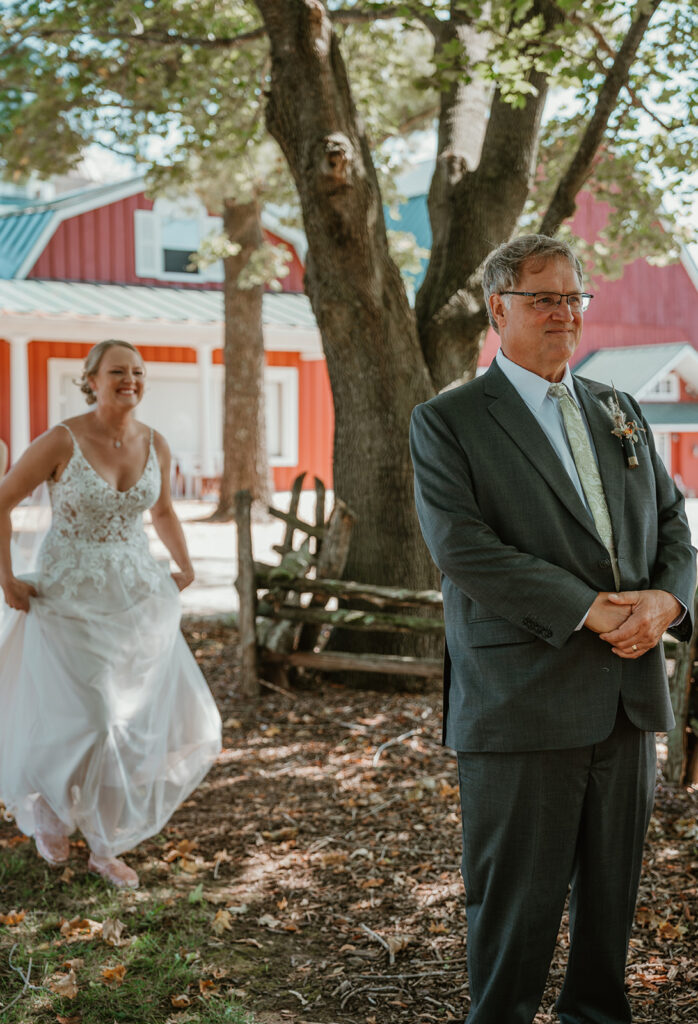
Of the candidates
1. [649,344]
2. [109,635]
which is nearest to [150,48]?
[109,635]

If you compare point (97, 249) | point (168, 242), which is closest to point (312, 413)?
point (168, 242)

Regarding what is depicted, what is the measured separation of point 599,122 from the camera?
6836 mm

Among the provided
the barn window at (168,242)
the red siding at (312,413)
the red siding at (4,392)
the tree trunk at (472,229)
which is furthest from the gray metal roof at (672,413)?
the red siding at (4,392)

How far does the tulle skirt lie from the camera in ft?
15.7

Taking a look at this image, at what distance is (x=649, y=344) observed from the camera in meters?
26.5

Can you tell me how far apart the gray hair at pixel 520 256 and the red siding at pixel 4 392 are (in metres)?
20.3

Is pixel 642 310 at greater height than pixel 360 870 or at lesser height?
greater

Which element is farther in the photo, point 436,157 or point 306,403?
point 306,403

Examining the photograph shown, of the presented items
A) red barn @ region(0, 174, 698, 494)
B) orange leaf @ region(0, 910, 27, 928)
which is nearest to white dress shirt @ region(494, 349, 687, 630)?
orange leaf @ region(0, 910, 27, 928)

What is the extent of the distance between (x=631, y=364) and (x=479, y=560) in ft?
71.1

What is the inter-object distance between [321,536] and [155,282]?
17750 millimetres

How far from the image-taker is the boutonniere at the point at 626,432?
3145 millimetres

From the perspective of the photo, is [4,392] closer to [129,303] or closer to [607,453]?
[129,303]

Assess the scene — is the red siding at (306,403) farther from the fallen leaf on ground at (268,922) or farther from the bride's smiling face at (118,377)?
the fallen leaf on ground at (268,922)
